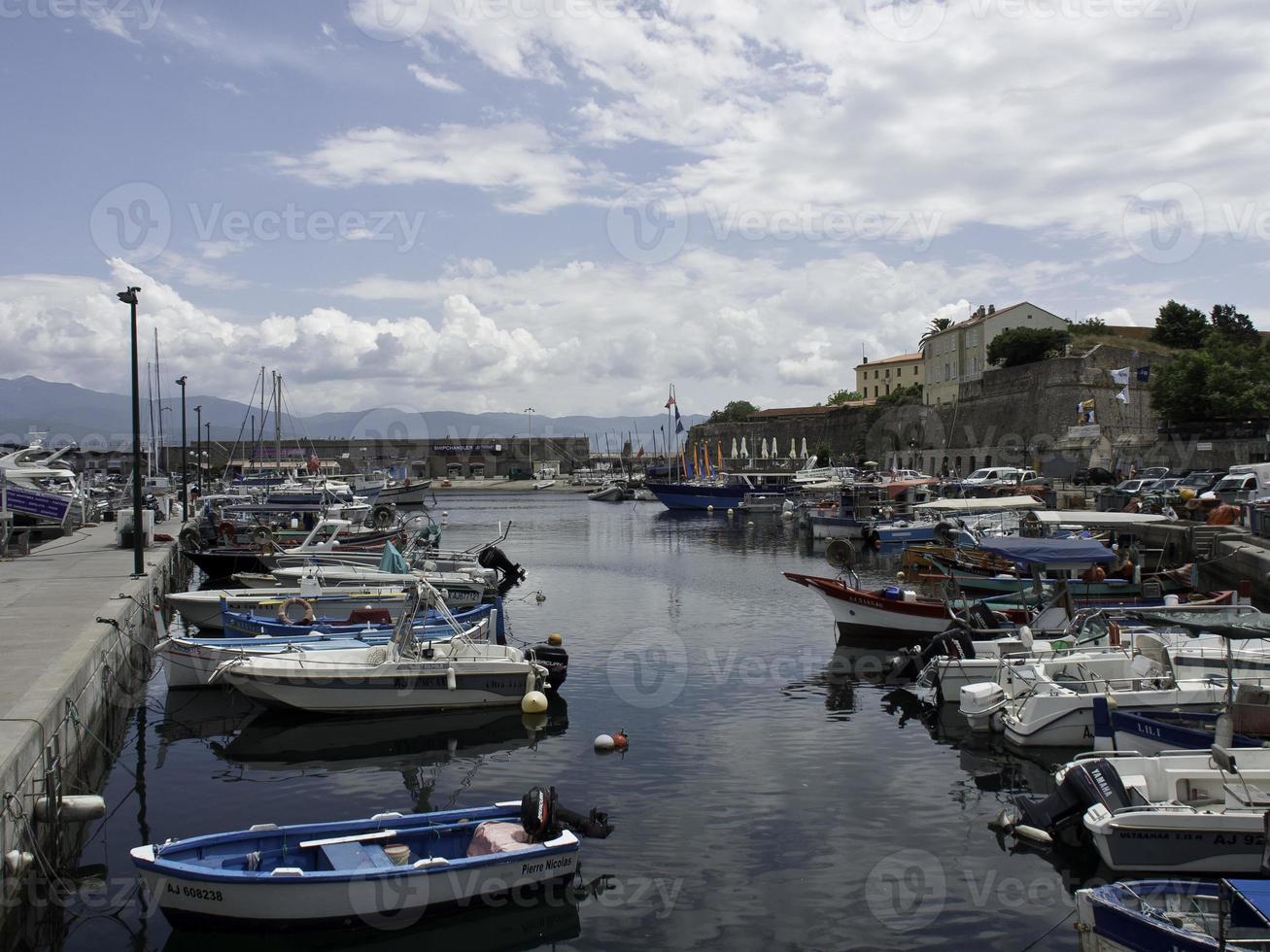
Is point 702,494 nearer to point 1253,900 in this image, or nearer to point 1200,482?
point 1200,482

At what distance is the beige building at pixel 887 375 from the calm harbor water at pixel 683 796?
99.9m

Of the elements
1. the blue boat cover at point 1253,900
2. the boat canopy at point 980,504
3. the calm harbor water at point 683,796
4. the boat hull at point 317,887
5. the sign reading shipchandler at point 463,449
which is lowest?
the calm harbor water at point 683,796

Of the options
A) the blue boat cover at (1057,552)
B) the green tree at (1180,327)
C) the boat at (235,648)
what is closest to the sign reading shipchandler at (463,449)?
the green tree at (1180,327)

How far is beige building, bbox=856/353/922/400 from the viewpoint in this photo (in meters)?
117

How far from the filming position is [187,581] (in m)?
33.9

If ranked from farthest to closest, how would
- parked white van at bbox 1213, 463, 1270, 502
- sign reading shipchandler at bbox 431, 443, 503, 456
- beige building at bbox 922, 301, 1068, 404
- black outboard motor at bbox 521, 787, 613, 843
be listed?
1. sign reading shipchandler at bbox 431, 443, 503, 456
2. beige building at bbox 922, 301, 1068, 404
3. parked white van at bbox 1213, 463, 1270, 502
4. black outboard motor at bbox 521, 787, 613, 843

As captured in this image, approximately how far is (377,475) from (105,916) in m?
78.2

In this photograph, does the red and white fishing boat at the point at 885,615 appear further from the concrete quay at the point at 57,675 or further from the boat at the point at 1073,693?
the concrete quay at the point at 57,675

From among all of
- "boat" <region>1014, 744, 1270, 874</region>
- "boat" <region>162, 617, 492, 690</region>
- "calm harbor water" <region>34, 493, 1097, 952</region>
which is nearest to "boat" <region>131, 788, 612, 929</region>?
"calm harbor water" <region>34, 493, 1097, 952</region>

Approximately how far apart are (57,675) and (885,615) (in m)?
14.8

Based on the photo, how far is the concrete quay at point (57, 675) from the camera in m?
9.22

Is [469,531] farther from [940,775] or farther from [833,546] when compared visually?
[940,775]

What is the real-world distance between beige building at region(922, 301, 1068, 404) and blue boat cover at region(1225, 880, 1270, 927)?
76.5 meters

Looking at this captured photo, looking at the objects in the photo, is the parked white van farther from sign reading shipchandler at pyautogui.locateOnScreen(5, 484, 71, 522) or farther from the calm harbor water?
sign reading shipchandler at pyautogui.locateOnScreen(5, 484, 71, 522)
